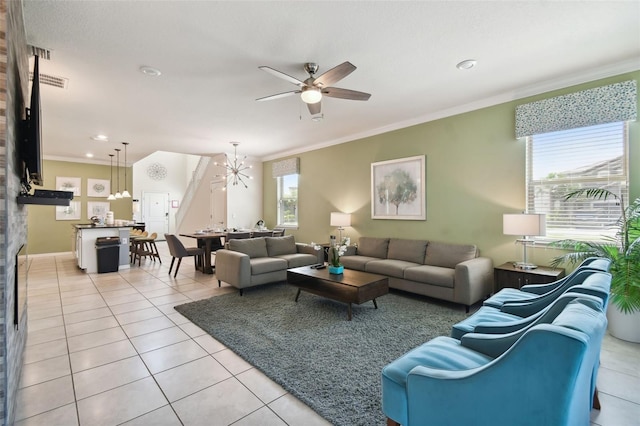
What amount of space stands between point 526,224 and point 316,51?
3.10m

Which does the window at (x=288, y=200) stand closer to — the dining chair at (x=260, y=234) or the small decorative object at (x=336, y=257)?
the dining chair at (x=260, y=234)

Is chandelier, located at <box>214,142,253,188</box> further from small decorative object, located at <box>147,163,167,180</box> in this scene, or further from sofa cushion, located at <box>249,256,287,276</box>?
small decorative object, located at <box>147,163,167,180</box>

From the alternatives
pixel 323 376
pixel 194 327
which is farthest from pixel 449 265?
pixel 194 327

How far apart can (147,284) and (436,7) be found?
5.70 meters

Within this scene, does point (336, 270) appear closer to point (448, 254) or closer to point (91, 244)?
point (448, 254)

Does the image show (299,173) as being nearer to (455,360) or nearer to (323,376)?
(323,376)

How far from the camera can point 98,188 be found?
920 centimetres

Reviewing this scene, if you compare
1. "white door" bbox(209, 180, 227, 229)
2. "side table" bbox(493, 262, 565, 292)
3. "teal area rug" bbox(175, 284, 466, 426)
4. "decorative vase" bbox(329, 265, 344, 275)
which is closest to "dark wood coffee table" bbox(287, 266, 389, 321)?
"decorative vase" bbox(329, 265, 344, 275)

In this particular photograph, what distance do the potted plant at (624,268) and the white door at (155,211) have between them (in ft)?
41.4

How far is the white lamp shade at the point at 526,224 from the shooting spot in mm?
3342

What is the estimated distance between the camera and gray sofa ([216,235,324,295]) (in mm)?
4398

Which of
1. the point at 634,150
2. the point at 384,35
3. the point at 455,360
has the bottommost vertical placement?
the point at 455,360

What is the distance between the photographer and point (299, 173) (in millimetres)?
7449

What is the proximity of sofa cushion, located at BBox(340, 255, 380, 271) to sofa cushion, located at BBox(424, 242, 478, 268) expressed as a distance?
96 centimetres
